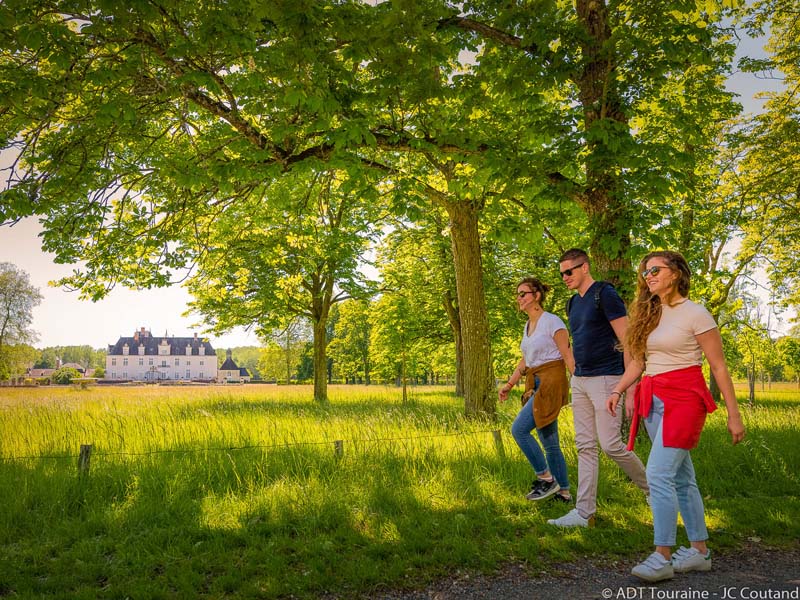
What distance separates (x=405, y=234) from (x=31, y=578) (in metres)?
16.6

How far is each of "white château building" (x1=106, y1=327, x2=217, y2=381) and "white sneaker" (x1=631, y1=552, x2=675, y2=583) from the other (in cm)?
10550

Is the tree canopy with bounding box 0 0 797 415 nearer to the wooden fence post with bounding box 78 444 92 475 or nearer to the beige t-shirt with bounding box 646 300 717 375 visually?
the wooden fence post with bounding box 78 444 92 475

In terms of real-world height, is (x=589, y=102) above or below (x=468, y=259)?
above

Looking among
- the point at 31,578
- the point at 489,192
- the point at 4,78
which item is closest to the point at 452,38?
the point at 489,192

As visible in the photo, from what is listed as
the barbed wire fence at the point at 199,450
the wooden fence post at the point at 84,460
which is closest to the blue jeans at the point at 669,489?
the barbed wire fence at the point at 199,450

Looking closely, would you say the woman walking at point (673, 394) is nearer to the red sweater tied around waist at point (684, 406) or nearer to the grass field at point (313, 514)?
the red sweater tied around waist at point (684, 406)

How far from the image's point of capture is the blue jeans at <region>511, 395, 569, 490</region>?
519 cm

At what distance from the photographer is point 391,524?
4777mm

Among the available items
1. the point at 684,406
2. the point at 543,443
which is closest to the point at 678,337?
the point at 684,406

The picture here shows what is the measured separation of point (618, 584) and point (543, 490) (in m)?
1.78

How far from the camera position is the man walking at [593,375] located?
447 cm

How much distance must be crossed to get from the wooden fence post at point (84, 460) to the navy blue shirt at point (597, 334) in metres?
5.84

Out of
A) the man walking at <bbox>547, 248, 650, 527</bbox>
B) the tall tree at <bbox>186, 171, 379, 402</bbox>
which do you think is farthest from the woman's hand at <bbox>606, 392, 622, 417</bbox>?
the tall tree at <bbox>186, 171, 379, 402</bbox>

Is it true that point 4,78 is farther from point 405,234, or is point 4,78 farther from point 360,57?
point 405,234
